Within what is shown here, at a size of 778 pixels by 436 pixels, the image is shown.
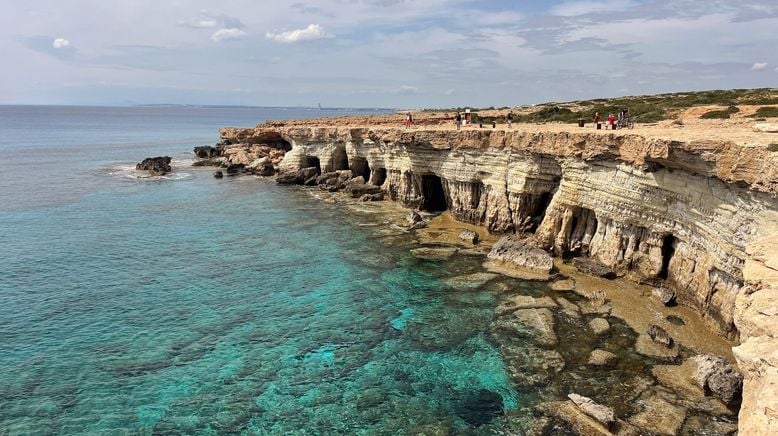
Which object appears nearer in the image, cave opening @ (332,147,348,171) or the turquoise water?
the turquoise water

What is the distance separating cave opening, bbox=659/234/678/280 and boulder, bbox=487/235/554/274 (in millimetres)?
5214

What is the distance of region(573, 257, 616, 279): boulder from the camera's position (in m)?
24.8

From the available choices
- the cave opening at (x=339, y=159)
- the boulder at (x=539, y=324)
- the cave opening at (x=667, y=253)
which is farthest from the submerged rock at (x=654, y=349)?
the cave opening at (x=339, y=159)

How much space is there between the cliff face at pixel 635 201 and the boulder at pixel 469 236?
6.23ft

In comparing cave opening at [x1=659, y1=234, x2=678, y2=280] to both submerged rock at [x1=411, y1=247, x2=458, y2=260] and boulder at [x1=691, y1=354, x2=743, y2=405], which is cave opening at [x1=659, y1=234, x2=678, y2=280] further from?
submerged rock at [x1=411, y1=247, x2=458, y2=260]

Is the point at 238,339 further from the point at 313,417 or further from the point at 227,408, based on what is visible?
the point at 313,417

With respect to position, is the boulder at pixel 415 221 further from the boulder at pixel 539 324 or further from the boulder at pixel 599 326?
the boulder at pixel 599 326

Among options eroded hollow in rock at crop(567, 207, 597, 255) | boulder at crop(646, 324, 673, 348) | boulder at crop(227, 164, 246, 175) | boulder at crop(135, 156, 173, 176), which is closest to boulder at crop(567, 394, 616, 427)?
boulder at crop(646, 324, 673, 348)

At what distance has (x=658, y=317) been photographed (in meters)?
20.7

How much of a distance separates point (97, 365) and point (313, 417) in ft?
28.9

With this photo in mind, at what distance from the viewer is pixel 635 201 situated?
2338cm

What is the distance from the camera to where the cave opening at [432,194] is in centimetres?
4078

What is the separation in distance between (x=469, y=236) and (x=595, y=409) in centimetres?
1778

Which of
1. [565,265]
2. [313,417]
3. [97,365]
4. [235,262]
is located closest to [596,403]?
[313,417]
